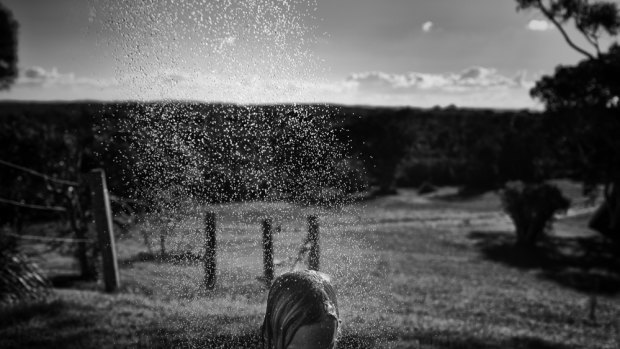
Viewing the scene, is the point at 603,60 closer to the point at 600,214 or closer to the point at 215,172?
the point at 215,172

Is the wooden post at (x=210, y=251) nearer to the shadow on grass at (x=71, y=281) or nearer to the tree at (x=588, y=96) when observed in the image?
the shadow on grass at (x=71, y=281)

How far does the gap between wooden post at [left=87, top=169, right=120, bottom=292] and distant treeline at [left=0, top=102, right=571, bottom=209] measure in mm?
680

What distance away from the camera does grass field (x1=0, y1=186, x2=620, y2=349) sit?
20.1 ft

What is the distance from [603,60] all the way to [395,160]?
100.0 feet

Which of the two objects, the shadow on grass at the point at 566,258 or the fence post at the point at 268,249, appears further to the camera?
the shadow on grass at the point at 566,258

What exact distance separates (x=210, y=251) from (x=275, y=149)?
1.50 meters

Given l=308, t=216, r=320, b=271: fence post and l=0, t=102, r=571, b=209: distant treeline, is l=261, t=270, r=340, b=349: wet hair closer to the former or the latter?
l=0, t=102, r=571, b=209: distant treeline

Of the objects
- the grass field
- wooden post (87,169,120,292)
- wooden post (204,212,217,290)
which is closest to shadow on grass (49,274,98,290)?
the grass field

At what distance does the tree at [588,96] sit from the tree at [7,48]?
38.6 metres

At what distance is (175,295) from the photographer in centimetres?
766

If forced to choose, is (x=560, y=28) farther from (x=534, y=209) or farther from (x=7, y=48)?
(x=7, y=48)

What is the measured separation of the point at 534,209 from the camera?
23125 mm

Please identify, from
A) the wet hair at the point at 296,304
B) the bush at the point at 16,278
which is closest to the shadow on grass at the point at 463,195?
the bush at the point at 16,278

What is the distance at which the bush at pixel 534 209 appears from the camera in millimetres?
23031
